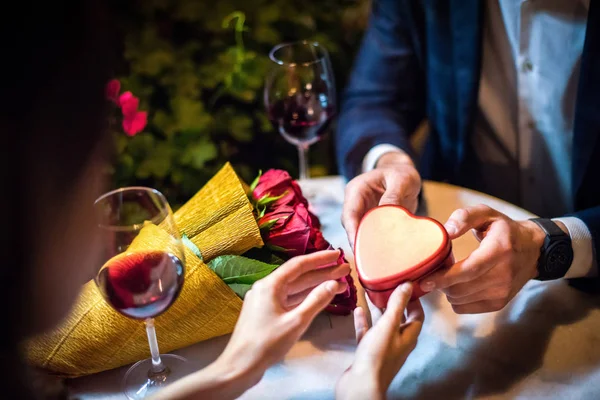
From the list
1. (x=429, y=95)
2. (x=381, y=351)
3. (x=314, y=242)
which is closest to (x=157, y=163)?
(x=429, y=95)

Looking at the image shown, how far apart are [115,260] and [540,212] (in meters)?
1.22

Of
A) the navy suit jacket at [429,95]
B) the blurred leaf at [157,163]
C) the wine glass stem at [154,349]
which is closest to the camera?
the wine glass stem at [154,349]

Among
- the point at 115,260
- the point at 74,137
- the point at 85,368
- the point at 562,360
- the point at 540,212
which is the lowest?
the point at 540,212

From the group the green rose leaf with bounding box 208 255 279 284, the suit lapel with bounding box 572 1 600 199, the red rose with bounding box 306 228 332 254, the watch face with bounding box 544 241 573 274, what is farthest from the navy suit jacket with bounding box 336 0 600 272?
the green rose leaf with bounding box 208 255 279 284

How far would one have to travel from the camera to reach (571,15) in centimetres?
131

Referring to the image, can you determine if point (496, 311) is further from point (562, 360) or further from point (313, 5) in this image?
point (313, 5)

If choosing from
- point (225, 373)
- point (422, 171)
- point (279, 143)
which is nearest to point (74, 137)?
point (225, 373)

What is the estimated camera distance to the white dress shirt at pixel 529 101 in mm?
1342

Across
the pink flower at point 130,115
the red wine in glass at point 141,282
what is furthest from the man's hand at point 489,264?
the pink flower at point 130,115

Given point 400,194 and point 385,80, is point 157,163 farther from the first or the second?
point 400,194

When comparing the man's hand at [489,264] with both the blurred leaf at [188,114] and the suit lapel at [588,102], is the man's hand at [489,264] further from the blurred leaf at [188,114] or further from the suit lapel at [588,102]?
the blurred leaf at [188,114]

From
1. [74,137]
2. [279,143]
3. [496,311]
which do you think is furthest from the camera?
[279,143]

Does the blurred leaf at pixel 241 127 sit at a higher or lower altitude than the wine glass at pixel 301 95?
lower

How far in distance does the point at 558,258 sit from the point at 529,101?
590 mm
